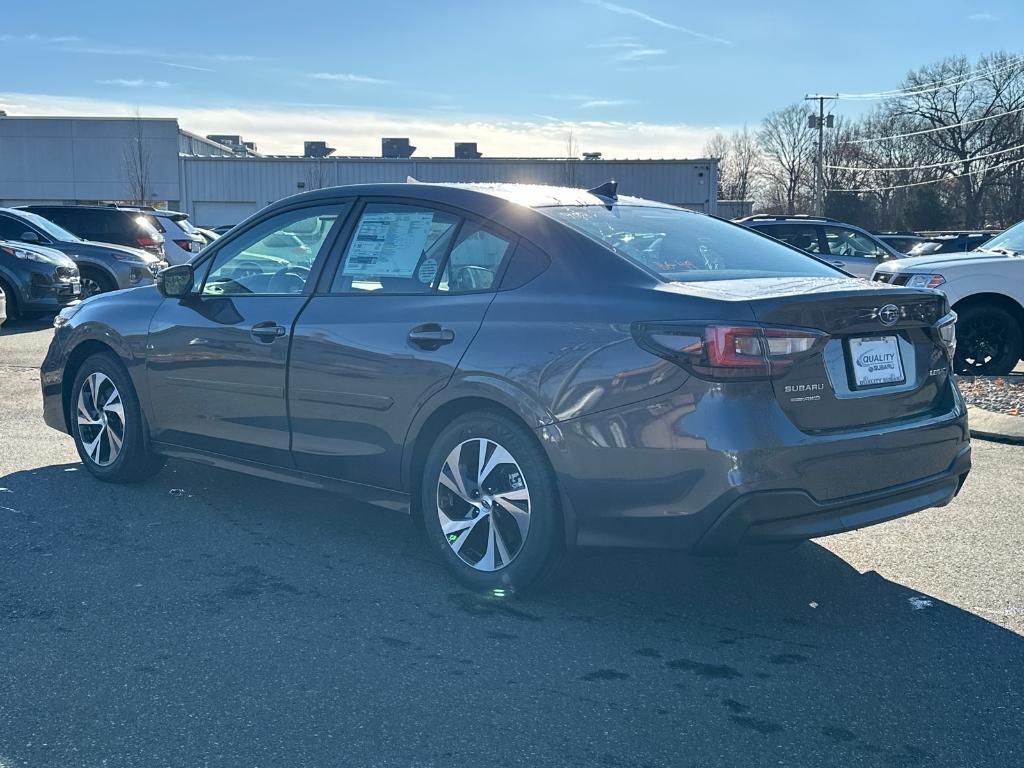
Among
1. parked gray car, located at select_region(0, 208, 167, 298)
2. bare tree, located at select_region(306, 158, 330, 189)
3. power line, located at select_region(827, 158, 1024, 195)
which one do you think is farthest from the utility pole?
parked gray car, located at select_region(0, 208, 167, 298)

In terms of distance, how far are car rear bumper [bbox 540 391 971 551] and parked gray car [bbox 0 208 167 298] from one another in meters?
15.0

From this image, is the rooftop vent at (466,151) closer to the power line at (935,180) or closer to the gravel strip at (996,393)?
the power line at (935,180)

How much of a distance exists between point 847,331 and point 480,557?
167 cm

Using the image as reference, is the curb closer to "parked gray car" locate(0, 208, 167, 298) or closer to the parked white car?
the parked white car

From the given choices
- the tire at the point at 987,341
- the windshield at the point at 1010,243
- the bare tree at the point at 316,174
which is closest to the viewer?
the tire at the point at 987,341

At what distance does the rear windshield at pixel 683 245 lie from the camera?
437 centimetres

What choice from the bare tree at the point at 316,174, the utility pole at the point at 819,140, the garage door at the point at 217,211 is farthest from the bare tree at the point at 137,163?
the utility pole at the point at 819,140

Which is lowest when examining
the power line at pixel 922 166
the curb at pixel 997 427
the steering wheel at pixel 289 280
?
the curb at pixel 997 427

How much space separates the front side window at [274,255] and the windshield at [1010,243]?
8320 millimetres

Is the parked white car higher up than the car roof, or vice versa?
the car roof

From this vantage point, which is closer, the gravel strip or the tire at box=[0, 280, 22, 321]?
the gravel strip

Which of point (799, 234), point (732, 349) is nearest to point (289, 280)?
point (732, 349)

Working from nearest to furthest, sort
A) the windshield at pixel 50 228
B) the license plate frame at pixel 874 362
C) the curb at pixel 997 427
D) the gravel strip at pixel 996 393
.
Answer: the license plate frame at pixel 874 362
the curb at pixel 997 427
the gravel strip at pixel 996 393
the windshield at pixel 50 228

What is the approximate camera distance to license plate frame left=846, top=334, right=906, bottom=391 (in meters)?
4.00
